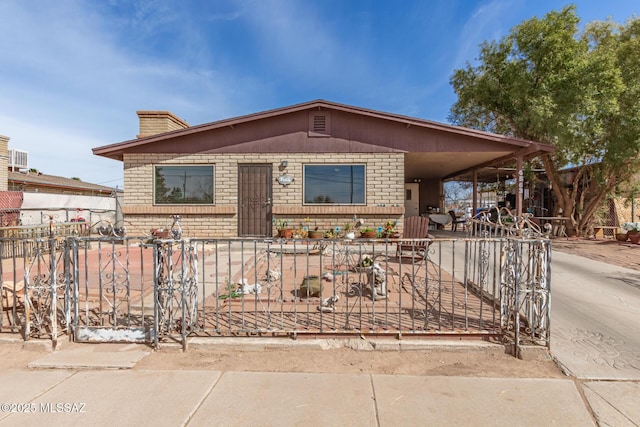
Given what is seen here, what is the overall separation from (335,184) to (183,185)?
199 inches

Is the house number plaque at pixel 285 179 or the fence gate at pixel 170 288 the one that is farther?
the house number plaque at pixel 285 179

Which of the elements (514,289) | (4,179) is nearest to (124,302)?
(514,289)

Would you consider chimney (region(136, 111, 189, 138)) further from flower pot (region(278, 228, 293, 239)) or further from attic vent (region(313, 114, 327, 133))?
flower pot (region(278, 228, 293, 239))

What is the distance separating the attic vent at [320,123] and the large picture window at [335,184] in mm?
1075

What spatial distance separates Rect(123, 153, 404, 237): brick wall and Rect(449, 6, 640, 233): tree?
558 centimetres

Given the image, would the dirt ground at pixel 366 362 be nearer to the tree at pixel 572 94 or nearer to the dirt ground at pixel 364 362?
the dirt ground at pixel 364 362

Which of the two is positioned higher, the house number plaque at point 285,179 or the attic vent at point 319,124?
the attic vent at point 319,124

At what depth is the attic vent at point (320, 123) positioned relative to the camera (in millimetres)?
10023

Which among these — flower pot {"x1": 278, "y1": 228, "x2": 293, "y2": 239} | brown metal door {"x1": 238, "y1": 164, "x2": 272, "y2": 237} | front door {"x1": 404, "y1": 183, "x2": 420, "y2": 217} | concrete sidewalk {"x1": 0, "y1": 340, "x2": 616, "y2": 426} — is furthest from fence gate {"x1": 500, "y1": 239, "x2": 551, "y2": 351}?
front door {"x1": 404, "y1": 183, "x2": 420, "y2": 217}

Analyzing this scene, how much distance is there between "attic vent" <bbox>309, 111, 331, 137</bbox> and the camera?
32.9ft

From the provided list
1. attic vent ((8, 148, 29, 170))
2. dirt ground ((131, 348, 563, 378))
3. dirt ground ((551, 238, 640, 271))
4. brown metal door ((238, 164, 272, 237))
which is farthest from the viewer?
attic vent ((8, 148, 29, 170))

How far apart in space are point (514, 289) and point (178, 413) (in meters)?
3.36

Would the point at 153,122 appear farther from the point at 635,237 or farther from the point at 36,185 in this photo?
the point at 635,237

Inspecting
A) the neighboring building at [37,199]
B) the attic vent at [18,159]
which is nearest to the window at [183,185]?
the neighboring building at [37,199]
